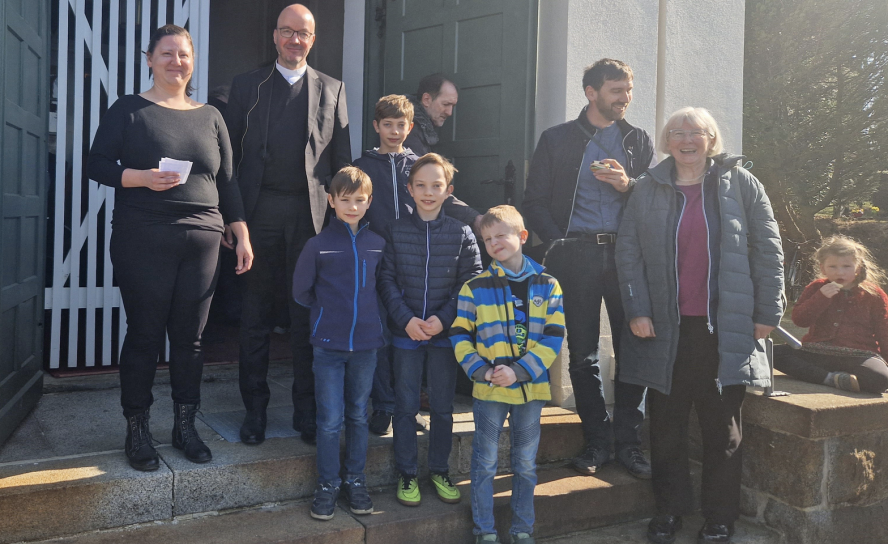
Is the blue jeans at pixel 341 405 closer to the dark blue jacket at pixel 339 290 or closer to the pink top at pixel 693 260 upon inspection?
the dark blue jacket at pixel 339 290

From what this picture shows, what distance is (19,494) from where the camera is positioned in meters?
2.60

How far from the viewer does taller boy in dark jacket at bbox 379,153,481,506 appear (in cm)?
305

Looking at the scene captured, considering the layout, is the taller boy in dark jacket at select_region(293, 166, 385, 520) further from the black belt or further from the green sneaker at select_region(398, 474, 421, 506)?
the black belt

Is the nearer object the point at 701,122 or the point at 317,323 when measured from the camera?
the point at 317,323

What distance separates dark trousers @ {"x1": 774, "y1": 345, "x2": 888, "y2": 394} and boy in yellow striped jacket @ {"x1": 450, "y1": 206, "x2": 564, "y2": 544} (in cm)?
178

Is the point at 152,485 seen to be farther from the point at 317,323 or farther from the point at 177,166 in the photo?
the point at 177,166

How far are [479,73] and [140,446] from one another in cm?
280

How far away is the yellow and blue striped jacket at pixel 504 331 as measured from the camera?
2883 millimetres

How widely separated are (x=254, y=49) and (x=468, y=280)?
5.36 m

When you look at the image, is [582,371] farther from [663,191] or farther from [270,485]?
[270,485]

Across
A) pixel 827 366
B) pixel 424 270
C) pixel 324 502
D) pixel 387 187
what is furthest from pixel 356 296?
pixel 827 366

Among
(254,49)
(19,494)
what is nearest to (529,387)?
(19,494)

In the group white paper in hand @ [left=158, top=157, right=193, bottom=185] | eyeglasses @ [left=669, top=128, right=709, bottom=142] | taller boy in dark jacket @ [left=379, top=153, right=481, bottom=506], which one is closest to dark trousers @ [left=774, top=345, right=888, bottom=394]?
eyeglasses @ [left=669, top=128, right=709, bottom=142]

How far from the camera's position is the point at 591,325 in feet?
11.6
